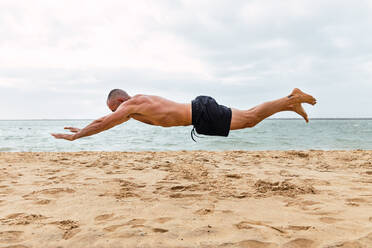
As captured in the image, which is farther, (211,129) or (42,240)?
(211,129)

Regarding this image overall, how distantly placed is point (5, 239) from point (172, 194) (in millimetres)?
2053

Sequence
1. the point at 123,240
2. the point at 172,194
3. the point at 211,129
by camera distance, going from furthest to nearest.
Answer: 1. the point at 211,129
2. the point at 172,194
3. the point at 123,240

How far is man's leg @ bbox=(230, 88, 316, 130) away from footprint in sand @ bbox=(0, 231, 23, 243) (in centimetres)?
299

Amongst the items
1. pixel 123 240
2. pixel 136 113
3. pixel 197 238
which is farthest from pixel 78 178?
pixel 197 238

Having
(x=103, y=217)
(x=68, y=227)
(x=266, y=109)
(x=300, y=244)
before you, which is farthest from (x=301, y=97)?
(x=68, y=227)

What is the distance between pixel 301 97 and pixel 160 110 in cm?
224

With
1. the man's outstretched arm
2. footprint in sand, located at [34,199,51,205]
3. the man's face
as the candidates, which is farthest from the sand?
the man's face

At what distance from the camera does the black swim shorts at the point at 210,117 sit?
4.17 m

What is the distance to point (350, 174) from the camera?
5.32m

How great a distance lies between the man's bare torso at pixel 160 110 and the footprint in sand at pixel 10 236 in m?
2.04

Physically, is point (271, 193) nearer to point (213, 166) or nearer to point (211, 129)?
point (211, 129)

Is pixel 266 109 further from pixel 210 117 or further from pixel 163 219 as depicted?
pixel 163 219

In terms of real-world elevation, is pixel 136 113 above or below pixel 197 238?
above

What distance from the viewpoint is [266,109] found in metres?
Answer: 4.35
